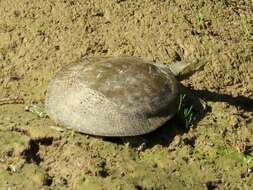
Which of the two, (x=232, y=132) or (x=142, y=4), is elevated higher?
(x=142, y=4)

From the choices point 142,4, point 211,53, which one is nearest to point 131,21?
point 142,4

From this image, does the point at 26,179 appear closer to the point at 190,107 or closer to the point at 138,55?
the point at 190,107

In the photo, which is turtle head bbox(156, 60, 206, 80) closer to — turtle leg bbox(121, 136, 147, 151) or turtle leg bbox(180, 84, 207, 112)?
turtle leg bbox(180, 84, 207, 112)

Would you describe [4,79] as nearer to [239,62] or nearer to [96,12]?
Result: [96,12]

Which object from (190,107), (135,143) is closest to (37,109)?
(135,143)

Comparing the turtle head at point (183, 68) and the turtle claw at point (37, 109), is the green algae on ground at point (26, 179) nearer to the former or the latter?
the turtle claw at point (37, 109)

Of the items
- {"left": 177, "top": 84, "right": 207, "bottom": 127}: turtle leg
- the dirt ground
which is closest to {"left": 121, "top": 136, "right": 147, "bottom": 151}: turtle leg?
the dirt ground

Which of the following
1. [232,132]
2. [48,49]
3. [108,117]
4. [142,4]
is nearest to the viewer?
[108,117]

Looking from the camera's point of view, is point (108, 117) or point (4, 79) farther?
point (4, 79)
